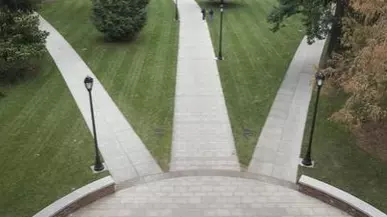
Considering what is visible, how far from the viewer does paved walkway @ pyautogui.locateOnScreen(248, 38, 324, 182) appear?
1324cm

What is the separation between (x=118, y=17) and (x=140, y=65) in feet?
14.2

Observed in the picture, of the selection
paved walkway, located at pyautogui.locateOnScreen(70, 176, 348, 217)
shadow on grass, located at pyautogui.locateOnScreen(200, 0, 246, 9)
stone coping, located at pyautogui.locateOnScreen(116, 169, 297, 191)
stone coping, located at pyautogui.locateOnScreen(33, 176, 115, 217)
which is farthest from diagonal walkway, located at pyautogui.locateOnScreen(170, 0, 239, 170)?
shadow on grass, located at pyautogui.locateOnScreen(200, 0, 246, 9)

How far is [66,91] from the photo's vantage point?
18.6 m

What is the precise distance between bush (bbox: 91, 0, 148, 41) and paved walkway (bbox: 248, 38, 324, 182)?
950 cm

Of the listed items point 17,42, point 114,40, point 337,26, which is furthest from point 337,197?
point 114,40

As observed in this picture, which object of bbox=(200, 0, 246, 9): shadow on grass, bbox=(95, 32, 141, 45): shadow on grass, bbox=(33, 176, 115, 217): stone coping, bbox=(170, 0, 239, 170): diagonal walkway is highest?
bbox=(33, 176, 115, 217): stone coping

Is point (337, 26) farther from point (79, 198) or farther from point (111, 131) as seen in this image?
point (79, 198)

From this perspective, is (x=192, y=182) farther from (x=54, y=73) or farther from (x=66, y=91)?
(x=54, y=73)

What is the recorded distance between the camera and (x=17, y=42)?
66.2 feet

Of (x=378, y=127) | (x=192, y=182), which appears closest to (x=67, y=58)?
(x=192, y=182)

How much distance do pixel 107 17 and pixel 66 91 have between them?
7444 millimetres

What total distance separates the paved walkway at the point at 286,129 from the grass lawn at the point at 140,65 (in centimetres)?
321

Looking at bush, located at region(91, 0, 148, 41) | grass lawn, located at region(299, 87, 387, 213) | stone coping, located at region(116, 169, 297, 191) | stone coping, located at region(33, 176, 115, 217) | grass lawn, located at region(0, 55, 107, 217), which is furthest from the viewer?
bush, located at region(91, 0, 148, 41)

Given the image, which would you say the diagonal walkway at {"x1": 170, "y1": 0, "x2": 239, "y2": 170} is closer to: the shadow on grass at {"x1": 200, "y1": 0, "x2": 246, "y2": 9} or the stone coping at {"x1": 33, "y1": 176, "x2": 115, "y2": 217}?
the stone coping at {"x1": 33, "y1": 176, "x2": 115, "y2": 217}
